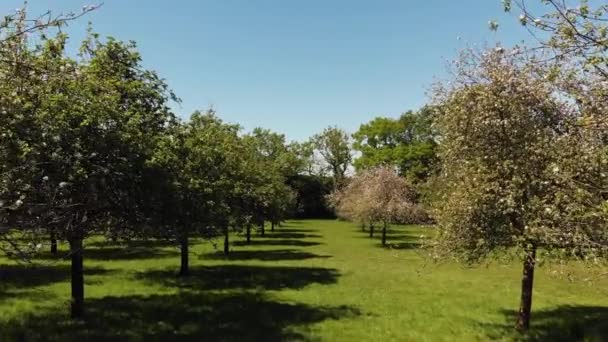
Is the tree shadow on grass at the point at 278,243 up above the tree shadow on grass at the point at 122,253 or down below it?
below

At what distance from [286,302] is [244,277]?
840 cm

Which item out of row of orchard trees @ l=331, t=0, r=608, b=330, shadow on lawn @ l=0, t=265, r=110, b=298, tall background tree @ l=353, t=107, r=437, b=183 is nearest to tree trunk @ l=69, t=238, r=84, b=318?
shadow on lawn @ l=0, t=265, r=110, b=298

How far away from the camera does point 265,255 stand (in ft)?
149

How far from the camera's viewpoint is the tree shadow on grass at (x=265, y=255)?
142 ft

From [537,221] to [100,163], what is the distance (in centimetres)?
1290

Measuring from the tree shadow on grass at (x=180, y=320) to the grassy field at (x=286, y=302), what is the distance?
0.04 metres

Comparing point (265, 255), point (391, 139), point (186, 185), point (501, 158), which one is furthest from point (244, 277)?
point (391, 139)

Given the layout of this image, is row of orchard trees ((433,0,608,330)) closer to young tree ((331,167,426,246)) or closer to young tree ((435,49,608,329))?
young tree ((435,49,608,329))

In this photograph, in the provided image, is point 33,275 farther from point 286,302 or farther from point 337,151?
point 337,151

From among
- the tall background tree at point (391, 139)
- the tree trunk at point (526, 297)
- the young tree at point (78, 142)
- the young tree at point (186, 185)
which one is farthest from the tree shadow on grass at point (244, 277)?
the tall background tree at point (391, 139)

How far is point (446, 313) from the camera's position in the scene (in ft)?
74.4

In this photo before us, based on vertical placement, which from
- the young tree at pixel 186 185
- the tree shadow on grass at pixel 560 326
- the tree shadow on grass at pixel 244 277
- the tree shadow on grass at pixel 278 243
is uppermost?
the young tree at pixel 186 185

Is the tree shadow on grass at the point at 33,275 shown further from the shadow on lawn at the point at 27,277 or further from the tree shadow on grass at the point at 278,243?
the tree shadow on grass at the point at 278,243

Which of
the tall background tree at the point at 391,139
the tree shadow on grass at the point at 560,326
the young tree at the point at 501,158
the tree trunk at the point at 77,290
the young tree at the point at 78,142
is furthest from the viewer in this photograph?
the tall background tree at the point at 391,139
